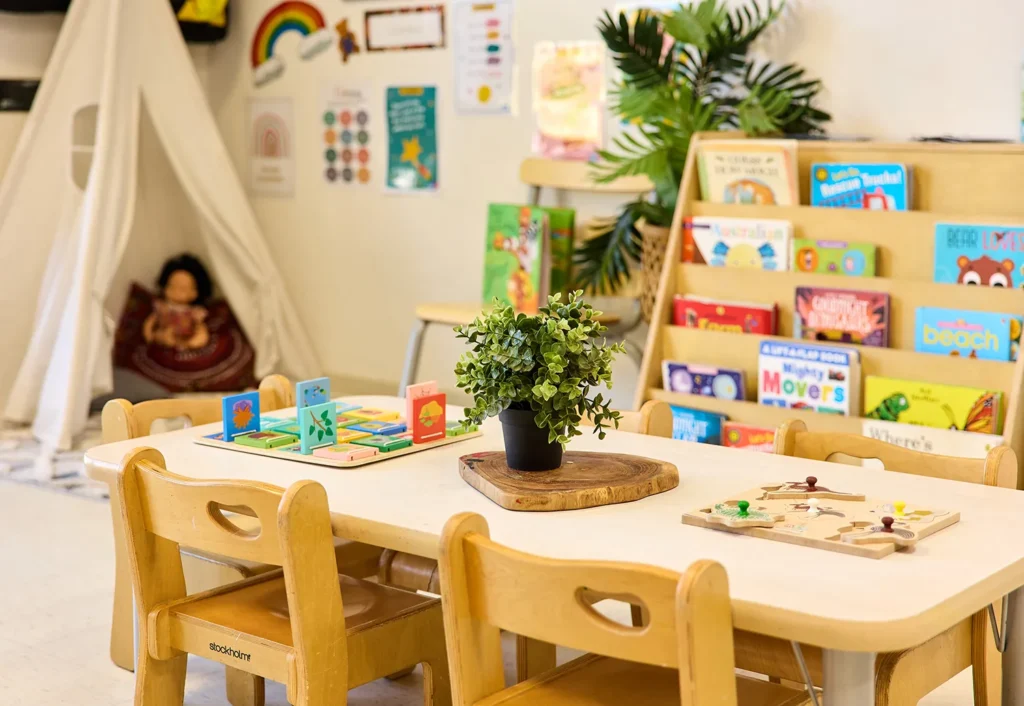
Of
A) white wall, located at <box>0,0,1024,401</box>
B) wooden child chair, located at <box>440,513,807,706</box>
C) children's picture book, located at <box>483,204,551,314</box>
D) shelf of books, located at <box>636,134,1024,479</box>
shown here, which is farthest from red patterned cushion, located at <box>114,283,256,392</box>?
wooden child chair, located at <box>440,513,807,706</box>

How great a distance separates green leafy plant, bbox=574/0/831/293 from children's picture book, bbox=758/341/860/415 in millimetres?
644

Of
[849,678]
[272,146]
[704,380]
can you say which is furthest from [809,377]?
[272,146]

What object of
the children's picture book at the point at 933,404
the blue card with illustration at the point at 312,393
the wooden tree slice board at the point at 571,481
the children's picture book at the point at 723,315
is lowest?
the children's picture book at the point at 933,404

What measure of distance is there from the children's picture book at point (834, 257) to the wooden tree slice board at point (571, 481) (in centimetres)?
128

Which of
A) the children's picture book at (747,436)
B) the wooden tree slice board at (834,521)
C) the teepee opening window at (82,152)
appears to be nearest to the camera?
the wooden tree slice board at (834,521)

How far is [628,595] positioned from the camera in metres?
1.35

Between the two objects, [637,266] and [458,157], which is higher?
[458,157]

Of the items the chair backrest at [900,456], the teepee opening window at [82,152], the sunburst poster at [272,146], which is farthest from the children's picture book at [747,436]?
the teepee opening window at [82,152]

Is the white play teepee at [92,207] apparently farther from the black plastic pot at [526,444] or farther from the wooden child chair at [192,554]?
the black plastic pot at [526,444]

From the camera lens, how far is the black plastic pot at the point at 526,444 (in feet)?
5.96

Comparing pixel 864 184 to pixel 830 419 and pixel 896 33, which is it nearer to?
pixel 830 419

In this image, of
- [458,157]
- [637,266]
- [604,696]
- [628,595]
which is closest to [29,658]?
[604,696]

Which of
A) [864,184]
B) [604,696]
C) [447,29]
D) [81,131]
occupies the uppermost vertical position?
[447,29]

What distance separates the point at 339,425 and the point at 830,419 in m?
1.35
